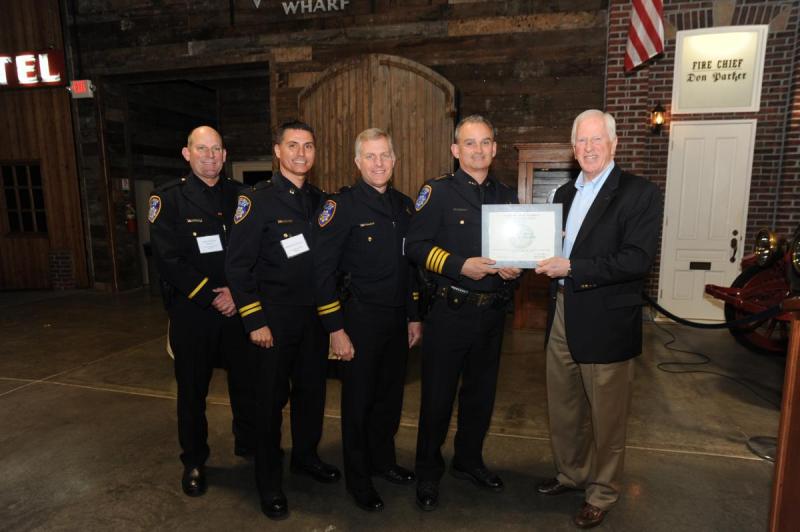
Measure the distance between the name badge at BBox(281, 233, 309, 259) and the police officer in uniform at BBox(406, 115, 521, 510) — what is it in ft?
1.73

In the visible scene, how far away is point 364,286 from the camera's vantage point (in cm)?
246

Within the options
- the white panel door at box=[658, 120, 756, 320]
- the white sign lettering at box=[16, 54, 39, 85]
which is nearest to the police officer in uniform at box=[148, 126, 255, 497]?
the white panel door at box=[658, 120, 756, 320]

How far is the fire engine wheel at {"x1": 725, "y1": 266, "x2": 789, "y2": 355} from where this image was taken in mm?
4809

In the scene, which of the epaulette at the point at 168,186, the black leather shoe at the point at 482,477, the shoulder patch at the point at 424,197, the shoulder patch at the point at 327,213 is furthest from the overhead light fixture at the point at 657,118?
the epaulette at the point at 168,186

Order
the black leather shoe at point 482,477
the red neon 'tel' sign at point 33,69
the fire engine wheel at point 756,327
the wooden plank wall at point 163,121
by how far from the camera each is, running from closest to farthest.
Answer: the black leather shoe at point 482,477 < the fire engine wheel at point 756,327 < the red neon 'tel' sign at point 33,69 < the wooden plank wall at point 163,121

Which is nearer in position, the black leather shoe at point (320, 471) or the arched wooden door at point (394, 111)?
the black leather shoe at point (320, 471)

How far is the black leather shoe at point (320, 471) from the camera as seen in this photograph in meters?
2.77

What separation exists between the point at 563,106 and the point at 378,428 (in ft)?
16.4

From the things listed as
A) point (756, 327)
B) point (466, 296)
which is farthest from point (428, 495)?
point (756, 327)

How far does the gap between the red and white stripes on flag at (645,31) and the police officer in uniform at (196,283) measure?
4.93 m

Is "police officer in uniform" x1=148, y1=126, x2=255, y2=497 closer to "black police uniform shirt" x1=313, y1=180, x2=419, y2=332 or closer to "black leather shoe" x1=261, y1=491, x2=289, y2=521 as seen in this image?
"black leather shoe" x1=261, y1=491, x2=289, y2=521

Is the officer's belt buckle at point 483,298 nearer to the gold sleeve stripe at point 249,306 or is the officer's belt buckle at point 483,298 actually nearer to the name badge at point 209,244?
the gold sleeve stripe at point 249,306

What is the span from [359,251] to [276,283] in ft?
1.46

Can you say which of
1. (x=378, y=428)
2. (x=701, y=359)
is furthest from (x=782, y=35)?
(x=378, y=428)
